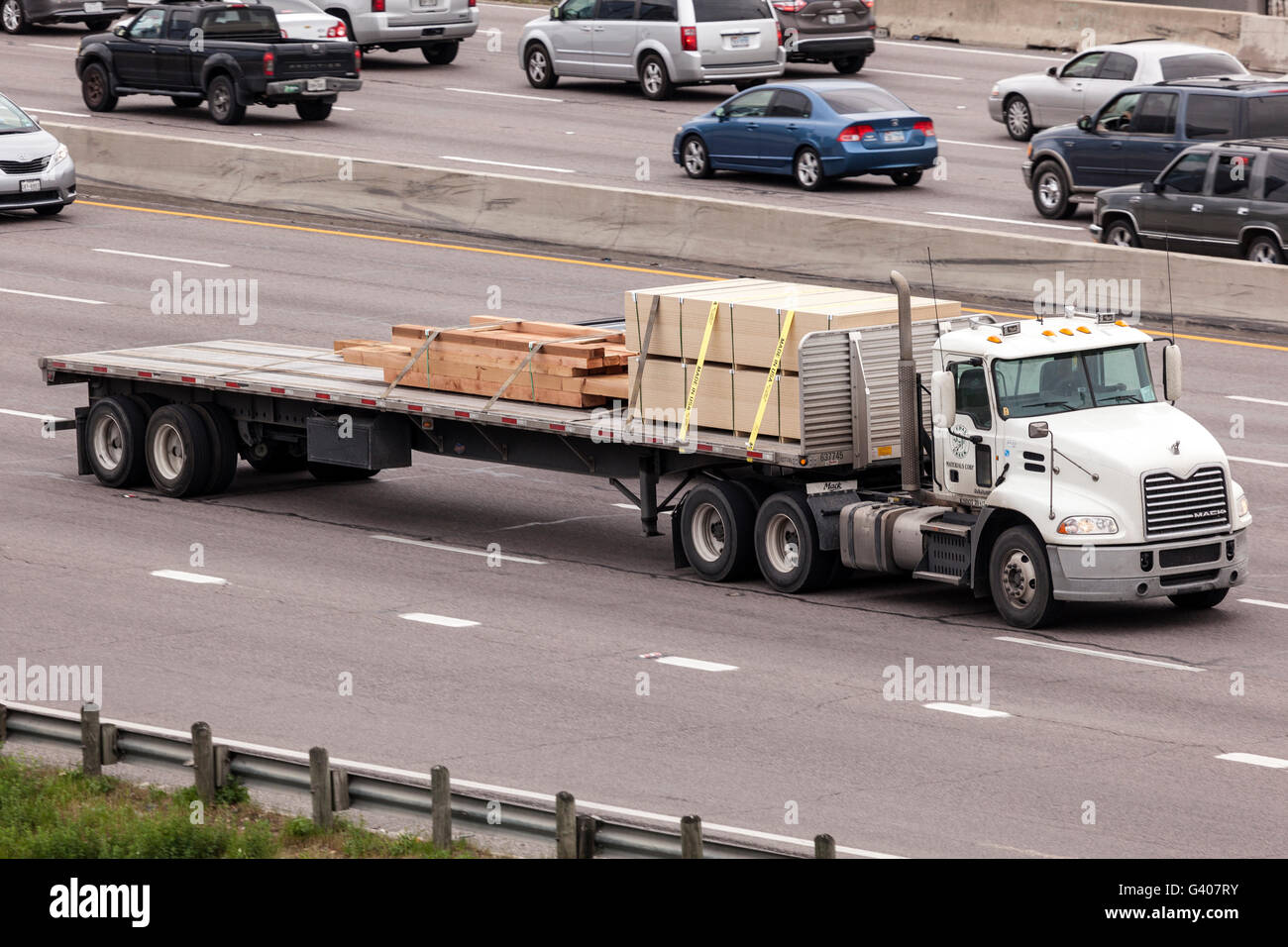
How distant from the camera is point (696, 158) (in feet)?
115

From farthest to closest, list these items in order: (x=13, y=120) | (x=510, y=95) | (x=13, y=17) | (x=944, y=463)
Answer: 1. (x=13, y=17)
2. (x=510, y=95)
3. (x=13, y=120)
4. (x=944, y=463)

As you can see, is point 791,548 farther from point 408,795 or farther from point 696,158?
point 696,158

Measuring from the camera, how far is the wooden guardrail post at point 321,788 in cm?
1097

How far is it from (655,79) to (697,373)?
25.5 meters

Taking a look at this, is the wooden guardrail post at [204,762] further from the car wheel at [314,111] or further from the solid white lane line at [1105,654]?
the car wheel at [314,111]

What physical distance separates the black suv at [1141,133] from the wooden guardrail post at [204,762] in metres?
21.4

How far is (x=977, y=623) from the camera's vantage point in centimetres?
1631

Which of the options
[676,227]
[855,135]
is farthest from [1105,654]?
[855,135]

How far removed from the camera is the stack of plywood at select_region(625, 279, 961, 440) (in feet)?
55.4

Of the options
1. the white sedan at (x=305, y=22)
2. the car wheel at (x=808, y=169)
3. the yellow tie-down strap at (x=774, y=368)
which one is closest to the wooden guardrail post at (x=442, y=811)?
the yellow tie-down strap at (x=774, y=368)

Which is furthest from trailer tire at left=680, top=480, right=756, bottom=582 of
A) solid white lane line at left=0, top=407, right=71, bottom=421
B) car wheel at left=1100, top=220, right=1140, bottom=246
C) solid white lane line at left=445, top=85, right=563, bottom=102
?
solid white lane line at left=445, top=85, right=563, bottom=102
